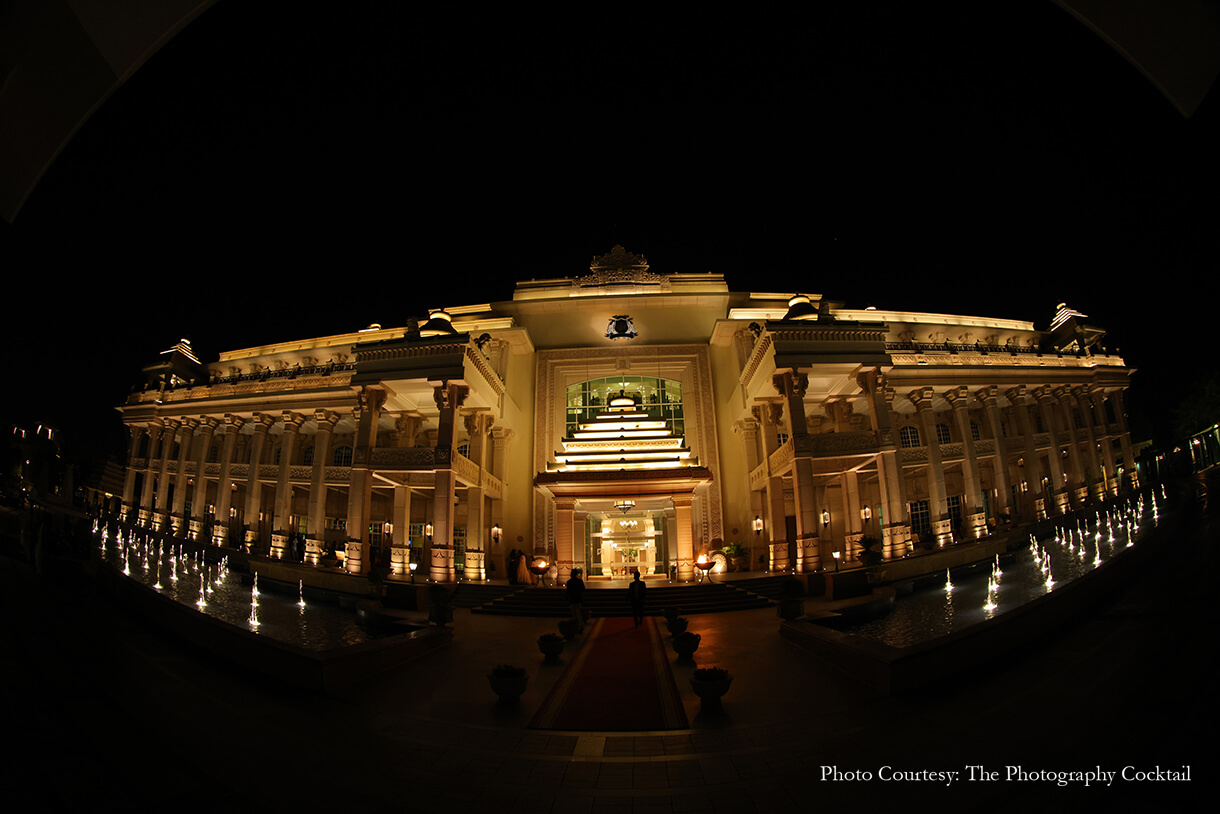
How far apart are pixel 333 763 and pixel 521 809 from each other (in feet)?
6.73

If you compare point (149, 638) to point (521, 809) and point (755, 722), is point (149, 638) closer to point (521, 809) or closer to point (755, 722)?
point (521, 809)

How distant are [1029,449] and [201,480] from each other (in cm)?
5472

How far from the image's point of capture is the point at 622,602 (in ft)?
53.0

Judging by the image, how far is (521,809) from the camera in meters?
3.76

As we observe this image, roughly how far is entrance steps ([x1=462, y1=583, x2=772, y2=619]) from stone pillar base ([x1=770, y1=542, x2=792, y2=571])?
5.40 m

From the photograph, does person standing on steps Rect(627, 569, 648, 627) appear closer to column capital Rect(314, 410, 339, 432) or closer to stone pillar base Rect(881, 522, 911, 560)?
stone pillar base Rect(881, 522, 911, 560)

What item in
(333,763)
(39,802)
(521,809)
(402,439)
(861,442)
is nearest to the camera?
(39,802)

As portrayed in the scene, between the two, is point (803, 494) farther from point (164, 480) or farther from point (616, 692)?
point (164, 480)

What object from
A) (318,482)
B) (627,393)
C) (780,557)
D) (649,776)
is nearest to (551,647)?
(649,776)

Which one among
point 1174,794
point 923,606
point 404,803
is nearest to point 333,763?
point 404,803

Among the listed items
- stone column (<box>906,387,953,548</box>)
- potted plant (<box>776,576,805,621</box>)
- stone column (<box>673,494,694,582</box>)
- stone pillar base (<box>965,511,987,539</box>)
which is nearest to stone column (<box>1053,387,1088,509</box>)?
stone pillar base (<box>965,511,987,539</box>)

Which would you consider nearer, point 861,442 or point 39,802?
point 39,802

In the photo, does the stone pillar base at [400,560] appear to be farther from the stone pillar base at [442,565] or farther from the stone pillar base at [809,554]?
the stone pillar base at [809,554]

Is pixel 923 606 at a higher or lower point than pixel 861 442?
lower
